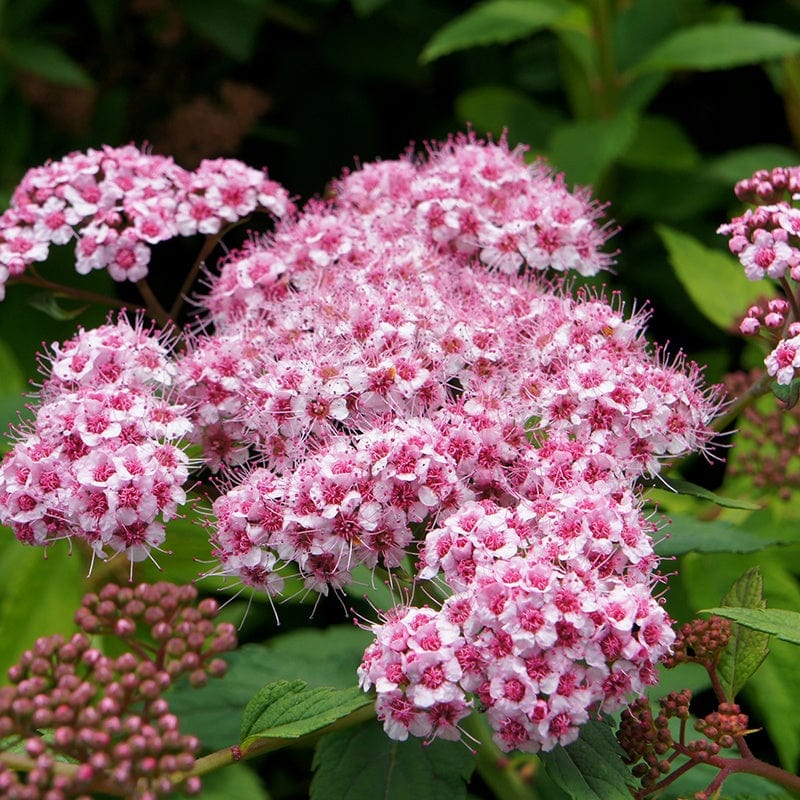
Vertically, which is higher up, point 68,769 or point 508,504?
point 508,504

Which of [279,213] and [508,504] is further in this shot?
[279,213]

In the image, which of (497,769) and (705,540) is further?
(497,769)

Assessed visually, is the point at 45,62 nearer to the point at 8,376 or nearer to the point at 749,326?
the point at 8,376

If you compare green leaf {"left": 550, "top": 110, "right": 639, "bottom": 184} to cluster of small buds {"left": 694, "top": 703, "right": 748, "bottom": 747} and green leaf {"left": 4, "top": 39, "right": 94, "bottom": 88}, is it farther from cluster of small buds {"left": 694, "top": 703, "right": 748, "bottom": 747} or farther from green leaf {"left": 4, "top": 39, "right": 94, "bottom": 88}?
cluster of small buds {"left": 694, "top": 703, "right": 748, "bottom": 747}

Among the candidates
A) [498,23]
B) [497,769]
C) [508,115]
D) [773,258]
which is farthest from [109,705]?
[508,115]

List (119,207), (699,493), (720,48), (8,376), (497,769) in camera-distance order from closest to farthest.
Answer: (699,493) < (497,769) < (119,207) < (8,376) < (720,48)

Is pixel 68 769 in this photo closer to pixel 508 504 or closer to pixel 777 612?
pixel 508 504

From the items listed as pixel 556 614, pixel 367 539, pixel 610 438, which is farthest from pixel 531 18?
pixel 556 614
